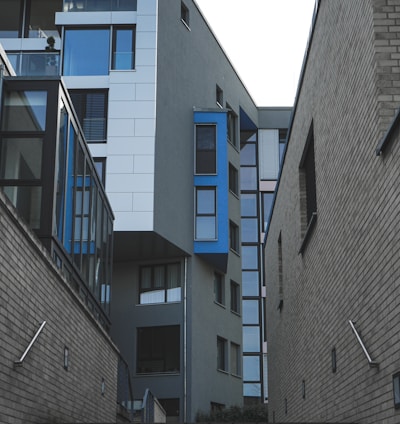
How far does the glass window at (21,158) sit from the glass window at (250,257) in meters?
34.0

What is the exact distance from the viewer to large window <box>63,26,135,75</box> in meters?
32.5

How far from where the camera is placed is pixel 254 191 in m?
48.0

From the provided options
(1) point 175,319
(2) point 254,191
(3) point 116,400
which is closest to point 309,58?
(3) point 116,400

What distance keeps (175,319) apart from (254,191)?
1479 cm

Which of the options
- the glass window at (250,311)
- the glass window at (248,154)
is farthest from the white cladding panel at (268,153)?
the glass window at (250,311)

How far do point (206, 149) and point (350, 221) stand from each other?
27.1m

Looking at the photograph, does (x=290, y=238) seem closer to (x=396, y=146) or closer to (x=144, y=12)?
(x=396, y=146)

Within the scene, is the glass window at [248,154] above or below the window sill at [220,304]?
above

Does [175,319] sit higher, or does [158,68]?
[158,68]

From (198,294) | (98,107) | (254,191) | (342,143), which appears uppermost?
(254,191)

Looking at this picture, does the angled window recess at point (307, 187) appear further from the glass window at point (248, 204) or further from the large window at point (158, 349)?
the glass window at point (248, 204)

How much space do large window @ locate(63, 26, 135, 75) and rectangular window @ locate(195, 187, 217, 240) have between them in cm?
680

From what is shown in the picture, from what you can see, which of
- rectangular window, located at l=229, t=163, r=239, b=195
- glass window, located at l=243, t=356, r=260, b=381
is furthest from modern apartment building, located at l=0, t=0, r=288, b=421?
glass window, located at l=243, t=356, r=260, b=381

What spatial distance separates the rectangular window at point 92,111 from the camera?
31703mm
